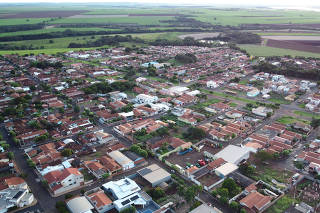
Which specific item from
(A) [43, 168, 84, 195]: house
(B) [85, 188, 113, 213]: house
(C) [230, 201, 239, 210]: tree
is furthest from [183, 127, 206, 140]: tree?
(A) [43, 168, 84, 195]: house

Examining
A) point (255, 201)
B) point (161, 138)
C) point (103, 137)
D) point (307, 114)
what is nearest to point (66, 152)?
point (103, 137)

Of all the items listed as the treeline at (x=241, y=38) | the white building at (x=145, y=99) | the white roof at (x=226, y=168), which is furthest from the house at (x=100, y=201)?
the treeline at (x=241, y=38)

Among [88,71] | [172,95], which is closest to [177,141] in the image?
[172,95]

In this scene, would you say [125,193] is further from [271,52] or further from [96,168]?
[271,52]

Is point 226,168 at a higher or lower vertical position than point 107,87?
lower

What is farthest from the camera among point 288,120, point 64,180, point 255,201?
point 288,120

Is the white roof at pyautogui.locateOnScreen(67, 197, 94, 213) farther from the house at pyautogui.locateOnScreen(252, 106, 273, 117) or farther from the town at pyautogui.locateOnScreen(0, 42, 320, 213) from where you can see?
the house at pyautogui.locateOnScreen(252, 106, 273, 117)

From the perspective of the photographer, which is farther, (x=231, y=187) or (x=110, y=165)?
(x=110, y=165)
